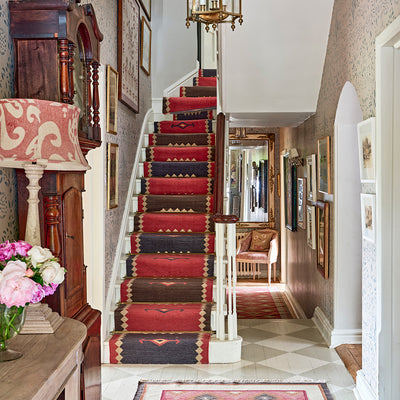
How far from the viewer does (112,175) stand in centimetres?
470

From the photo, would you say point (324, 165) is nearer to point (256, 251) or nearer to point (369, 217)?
point (369, 217)

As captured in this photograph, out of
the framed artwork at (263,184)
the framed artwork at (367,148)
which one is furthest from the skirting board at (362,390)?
the framed artwork at (263,184)

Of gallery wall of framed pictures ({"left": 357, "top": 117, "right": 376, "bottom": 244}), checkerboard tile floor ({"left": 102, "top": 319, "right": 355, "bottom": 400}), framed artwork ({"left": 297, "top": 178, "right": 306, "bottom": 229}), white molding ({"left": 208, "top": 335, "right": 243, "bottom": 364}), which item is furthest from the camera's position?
framed artwork ({"left": 297, "top": 178, "right": 306, "bottom": 229})

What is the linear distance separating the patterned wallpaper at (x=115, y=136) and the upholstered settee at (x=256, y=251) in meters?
3.81

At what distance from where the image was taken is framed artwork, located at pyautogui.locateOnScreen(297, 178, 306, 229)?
663cm

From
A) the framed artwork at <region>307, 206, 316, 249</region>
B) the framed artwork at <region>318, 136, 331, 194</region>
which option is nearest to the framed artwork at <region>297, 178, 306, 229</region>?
the framed artwork at <region>307, 206, 316, 249</region>

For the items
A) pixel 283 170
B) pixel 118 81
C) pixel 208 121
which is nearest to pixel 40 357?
pixel 118 81

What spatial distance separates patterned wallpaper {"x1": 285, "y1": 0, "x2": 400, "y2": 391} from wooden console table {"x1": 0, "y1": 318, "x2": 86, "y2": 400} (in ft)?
6.91

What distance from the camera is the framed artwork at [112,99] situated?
4.49 metres

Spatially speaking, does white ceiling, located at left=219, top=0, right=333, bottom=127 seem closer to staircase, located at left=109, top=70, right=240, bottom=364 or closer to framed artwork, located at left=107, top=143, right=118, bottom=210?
staircase, located at left=109, top=70, right=240, bottom=364

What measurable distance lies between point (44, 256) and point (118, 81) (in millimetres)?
3499

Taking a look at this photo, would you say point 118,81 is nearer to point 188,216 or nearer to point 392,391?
point 188,216

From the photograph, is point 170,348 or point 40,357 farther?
point 170,348

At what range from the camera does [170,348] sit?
4.33m
